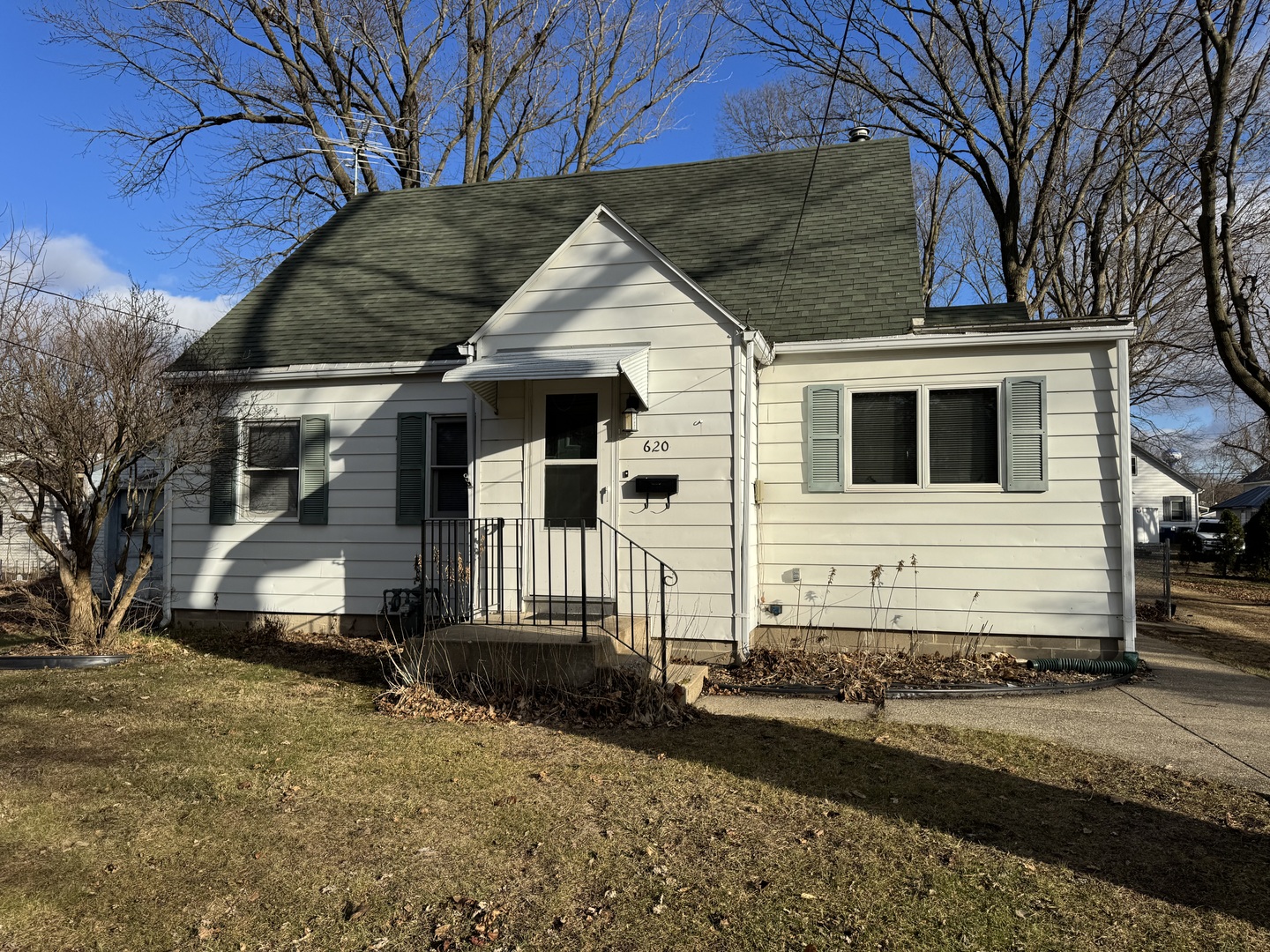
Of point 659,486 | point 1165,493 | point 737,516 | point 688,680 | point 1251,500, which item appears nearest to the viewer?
point 688,680

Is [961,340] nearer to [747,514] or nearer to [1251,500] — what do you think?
[747,514]

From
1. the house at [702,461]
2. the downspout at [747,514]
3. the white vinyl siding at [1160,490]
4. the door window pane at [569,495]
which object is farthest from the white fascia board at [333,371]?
the white vinyl siding at [1160,490]

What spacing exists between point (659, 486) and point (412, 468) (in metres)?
3.05

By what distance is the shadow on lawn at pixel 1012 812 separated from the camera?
334 centimetres

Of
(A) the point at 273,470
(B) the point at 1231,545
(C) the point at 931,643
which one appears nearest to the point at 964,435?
(C) the point at 931,643

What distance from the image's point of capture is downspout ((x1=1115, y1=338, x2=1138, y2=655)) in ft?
23.8

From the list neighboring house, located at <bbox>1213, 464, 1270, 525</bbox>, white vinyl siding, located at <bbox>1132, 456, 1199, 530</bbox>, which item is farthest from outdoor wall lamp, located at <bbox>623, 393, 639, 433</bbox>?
white vinyl siding, located at <bbox>1132, 456, 1199, 530</bbox>

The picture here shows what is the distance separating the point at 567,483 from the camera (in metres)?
7.70

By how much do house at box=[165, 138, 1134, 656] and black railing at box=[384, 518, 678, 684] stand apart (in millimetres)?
36

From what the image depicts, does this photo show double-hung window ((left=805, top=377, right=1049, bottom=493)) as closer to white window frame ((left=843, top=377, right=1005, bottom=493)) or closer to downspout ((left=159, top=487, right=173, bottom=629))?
white window frame ((left=843, top=377, right=1005, bottom=493))

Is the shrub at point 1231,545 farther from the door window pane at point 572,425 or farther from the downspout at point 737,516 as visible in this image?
the door window pane at point 572,425

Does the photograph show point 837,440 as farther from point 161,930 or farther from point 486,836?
point 161,930

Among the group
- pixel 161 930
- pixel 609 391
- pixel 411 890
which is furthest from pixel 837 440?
pixel 161 930

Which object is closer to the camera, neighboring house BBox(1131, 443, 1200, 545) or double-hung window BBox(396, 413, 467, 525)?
double-hung window BBox(396, 413, 467, 525)
